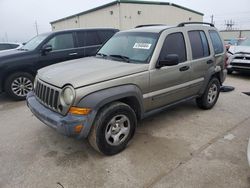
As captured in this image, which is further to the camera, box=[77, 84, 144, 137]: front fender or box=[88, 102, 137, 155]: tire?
box=[88, 102, 137, 155]: tire

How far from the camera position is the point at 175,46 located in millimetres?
3842

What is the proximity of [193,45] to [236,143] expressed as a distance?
6.26 feet

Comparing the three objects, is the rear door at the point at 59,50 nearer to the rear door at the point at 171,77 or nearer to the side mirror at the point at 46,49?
the side mirror at the point at 46,49

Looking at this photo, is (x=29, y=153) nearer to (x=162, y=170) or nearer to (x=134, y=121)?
(x=134, y=121)

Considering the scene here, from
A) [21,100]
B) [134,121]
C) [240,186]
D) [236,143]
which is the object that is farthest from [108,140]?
[21,100]

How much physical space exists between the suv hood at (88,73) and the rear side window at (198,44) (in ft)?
4.53

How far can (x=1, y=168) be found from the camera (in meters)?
2.93

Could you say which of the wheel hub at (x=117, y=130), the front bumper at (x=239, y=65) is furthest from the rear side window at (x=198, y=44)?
the front bumper at (x=239, y=65)

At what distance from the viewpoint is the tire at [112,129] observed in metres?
2.90

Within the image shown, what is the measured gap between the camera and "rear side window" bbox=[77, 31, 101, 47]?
22.0 feet

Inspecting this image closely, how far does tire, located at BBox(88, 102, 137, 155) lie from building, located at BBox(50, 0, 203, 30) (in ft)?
42.1

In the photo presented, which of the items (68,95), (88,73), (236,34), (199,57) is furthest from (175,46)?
(236,34)

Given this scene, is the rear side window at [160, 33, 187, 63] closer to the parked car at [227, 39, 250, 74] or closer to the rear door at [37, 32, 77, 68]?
the rear door at [37, 32, 77, 68]

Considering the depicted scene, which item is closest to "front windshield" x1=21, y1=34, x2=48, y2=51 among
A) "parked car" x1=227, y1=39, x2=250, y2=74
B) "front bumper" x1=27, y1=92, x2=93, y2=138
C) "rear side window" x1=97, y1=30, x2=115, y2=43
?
"rear side window" x1=97, y1=30, x2=115, y2=43
